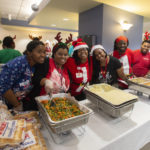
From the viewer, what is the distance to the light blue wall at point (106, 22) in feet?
8.71

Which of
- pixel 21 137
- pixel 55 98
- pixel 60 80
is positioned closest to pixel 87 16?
pixel 60 80

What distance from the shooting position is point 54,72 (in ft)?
3.75

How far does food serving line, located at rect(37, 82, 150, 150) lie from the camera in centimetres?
64

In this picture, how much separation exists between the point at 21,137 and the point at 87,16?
3042 mm

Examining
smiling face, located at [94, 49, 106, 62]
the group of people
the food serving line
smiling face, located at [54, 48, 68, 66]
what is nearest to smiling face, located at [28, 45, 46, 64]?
the group of people

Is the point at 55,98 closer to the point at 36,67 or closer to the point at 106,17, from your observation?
the point at 36,67

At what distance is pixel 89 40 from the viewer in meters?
2.82

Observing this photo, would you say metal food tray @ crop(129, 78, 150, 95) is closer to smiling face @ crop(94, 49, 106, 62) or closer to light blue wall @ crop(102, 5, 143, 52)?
smiling face @ crop(94, 49, 106, 62)

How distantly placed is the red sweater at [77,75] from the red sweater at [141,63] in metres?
0.98

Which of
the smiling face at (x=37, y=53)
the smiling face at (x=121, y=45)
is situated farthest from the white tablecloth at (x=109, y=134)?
the smiling face at (x=121, y=45)

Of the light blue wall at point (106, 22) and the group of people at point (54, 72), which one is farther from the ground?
the light blue wall at point (106, 22)

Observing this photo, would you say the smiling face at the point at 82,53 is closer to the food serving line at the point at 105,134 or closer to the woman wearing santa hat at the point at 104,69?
the woman wearing santa hat at the point at 104,69

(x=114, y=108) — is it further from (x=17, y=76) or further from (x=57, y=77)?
(x=17, y=76)

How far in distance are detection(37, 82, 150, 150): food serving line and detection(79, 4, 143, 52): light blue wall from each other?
7.07ft
